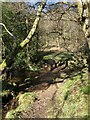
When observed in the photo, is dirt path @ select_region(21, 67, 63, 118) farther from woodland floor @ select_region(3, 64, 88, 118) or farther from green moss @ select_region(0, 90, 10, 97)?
green moss @ select_region(0, 90, 10, 97)

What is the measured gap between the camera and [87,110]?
8.70 meters

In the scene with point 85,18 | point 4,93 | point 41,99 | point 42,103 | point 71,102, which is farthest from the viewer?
point 4,93

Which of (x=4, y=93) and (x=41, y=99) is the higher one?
(x=41, y=99)

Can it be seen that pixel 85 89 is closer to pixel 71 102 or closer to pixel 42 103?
pixel 71 102

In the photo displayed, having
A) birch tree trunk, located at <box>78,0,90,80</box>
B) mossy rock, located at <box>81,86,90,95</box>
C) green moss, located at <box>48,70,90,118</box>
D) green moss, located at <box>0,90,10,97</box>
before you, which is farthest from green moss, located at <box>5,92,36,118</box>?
birch tree trunk, located at <box>78,0,90,80</box>

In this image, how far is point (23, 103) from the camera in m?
11.4

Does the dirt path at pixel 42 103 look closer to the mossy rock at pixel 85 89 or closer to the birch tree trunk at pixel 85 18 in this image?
the mossy rock at pixel 85 89

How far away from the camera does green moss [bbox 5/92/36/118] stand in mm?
10445

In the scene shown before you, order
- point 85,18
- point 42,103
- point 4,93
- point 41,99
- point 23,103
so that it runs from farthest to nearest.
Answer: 1. point 4,93
2. point 41,99
3. point 23,103
4. point 42,103
5. point 85,18

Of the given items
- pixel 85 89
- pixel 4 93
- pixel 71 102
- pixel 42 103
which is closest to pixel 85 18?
pixel 85 89

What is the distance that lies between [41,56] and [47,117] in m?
11.0

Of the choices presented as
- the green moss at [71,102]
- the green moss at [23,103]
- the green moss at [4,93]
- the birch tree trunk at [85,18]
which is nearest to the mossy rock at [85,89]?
the green moss at [71,102]

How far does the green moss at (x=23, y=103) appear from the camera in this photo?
10445 mm

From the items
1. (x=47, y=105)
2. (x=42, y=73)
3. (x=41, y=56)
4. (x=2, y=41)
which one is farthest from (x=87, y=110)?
(x=41, y=56)
